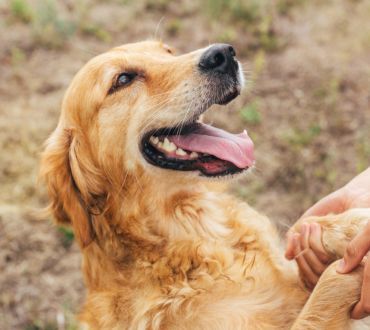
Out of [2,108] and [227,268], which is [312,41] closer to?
[2,108]

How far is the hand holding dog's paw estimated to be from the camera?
7.69ft

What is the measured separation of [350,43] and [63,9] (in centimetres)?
300

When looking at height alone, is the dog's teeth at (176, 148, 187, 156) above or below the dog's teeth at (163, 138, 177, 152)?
below

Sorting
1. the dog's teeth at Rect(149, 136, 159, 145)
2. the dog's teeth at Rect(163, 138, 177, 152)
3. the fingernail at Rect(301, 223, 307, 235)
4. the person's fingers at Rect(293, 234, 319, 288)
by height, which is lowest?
the person's fingers at Rect(293, 234, 319, 288)

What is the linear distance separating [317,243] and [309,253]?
7cm

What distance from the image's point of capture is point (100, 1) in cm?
615

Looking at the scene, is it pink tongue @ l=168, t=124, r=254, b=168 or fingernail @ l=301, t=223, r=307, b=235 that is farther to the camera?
pink tongue @ l=168, t=124, r=254, b=168

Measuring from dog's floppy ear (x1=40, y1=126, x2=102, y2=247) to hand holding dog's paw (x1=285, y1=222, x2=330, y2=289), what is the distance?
3.07 feet

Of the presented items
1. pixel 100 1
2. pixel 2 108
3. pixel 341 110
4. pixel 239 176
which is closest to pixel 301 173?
pixel 341 110

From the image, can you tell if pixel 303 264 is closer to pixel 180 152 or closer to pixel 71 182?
pixel 180 152

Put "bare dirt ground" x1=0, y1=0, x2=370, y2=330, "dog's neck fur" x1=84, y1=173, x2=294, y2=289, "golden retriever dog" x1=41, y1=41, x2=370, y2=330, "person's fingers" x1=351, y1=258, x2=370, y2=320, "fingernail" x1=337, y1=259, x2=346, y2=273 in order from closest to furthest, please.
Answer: "person's fingers" x1=351, y1=258, x2=370, y2=320 → "fingernail" x1=337, y1=259, x2=346, y2=273 → "golden retriever dog" x1=41, y1=41, x2=370, y2=330 → "dog's neck fur" x1=84, y1=173, x2=294, y2=289 → "bare dirt ground" x1=0, y1=0, x2=370, y2=330

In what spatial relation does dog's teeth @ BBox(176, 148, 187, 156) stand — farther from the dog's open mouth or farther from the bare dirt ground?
the bare dirt ground

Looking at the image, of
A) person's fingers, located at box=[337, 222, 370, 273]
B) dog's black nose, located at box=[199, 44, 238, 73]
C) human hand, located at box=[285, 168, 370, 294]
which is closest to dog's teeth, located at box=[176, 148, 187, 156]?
dog's black nose, located at box=[199, 44, 238, 73]

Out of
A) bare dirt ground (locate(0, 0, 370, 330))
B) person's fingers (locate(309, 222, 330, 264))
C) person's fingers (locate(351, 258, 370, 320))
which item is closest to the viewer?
person's fingers (locate(351, 258, 370, 320))
